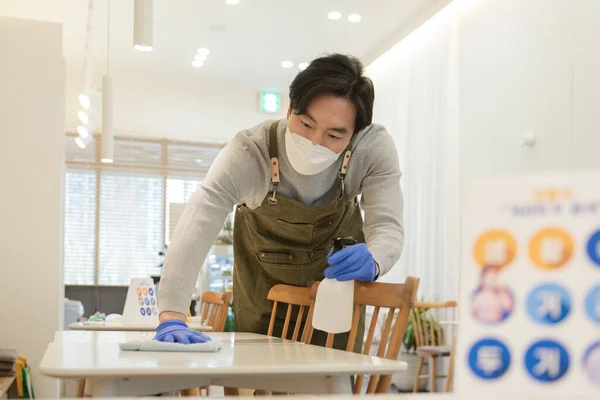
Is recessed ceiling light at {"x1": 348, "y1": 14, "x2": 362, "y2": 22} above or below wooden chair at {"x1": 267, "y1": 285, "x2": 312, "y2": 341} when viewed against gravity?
above

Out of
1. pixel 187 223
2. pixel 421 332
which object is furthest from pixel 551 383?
pixel 421 332

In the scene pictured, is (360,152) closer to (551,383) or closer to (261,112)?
(551,383)

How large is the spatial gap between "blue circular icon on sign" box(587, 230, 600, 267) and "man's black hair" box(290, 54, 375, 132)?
128 cm

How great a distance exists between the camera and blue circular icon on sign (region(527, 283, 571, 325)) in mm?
407

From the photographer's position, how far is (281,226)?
183 centimetres

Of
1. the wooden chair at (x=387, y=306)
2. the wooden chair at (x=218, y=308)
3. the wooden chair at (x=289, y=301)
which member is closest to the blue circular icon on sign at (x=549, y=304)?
the wooden chair at (x=387, y=306)

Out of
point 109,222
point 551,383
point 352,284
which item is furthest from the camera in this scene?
point 109,222

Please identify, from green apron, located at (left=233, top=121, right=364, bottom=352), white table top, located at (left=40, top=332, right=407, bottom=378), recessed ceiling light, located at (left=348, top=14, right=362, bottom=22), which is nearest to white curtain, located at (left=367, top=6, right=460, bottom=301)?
recessed ceiling light, located at (left=348, top=14, right=362, bottom=22)

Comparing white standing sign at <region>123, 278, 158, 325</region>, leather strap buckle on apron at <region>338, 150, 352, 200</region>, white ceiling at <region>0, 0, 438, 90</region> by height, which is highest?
white ceiling at <region>0, 0, 438, 90</region>

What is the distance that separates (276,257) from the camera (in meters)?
1.87

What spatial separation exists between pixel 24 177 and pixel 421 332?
11.2 feet

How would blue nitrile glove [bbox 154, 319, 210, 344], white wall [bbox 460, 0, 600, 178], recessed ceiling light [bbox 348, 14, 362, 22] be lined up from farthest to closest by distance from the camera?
recessed ceiling light [bbox 348, 14, 362, 22]
white wall [bbox 460, 0, 600, 178]
blue nitrile glove [bbox 154, 319, 210, 344]

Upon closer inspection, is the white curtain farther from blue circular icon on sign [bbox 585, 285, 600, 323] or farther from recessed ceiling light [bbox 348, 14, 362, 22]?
blue circular icon on sign [bbox 585, 285, 600, 323]

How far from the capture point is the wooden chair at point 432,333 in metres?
5.62
